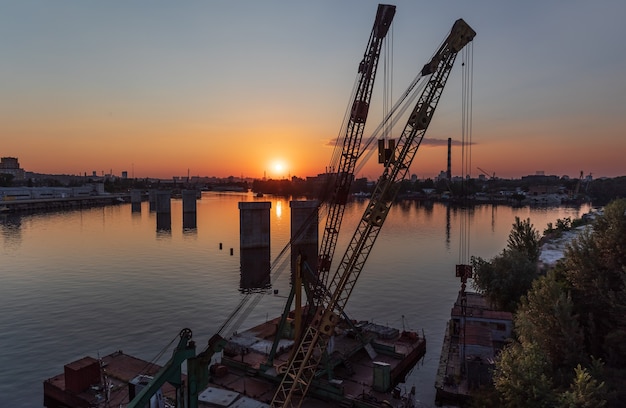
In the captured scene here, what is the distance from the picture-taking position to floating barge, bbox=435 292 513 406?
29219 mm

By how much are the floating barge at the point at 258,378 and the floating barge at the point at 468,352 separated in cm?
317

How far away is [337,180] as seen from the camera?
5006cm

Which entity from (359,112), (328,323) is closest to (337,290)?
(328,323)

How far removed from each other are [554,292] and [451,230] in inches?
4217

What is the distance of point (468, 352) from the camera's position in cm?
3316

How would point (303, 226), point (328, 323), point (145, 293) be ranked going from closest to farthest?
point (328, 323) < point (145, 293) < point (303, 226)

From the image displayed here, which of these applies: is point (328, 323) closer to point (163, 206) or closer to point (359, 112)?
point (359, 112)

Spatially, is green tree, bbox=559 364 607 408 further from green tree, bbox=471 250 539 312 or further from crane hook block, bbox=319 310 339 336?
green tree, bbox=471 250 539 312

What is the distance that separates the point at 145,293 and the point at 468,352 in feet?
145

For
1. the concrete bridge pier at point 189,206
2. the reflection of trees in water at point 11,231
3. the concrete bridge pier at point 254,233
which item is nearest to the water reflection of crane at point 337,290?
the concrete bridge pier at point 254,233

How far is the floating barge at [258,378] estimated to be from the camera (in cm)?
2681

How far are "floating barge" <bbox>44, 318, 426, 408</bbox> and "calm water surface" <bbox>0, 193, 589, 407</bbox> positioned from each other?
313cm

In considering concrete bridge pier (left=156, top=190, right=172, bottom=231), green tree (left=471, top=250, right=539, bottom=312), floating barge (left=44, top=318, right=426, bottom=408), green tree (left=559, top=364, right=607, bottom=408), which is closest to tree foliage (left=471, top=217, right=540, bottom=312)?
green tree (left=471, top=250, right=539, bottom=312)

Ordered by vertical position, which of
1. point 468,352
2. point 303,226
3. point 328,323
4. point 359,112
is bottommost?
point 468,352
